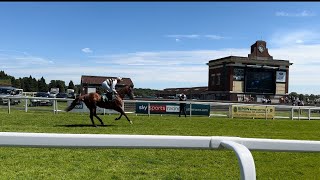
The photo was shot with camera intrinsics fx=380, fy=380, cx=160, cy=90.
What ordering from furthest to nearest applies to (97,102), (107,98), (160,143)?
1. (107,98)
2. (97,102)
3. (160,143)

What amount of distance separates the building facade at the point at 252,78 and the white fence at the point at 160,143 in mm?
68710

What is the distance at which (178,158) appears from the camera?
6.18 metres

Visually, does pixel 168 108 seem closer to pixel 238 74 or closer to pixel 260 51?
pixel 238 74

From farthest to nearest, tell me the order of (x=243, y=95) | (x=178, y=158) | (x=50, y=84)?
1. (x=50, y=84)
2. (x=243, y=95)
3. (x=178, y=158)

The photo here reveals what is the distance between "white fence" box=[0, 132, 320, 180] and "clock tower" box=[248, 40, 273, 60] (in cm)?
7310

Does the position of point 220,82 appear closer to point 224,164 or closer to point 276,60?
point 276,60

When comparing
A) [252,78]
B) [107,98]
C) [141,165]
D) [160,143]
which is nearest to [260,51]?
[252,78]

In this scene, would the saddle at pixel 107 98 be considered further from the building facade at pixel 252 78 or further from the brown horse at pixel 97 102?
the building facade at pixel 252 78

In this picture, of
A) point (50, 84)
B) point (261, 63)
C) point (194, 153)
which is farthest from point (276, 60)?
point (194, 153)

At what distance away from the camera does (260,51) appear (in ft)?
249

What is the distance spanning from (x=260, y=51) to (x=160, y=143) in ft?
251

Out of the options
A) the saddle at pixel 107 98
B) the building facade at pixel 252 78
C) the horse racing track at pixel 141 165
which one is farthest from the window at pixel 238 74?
the horse racing track at pixel 141 165

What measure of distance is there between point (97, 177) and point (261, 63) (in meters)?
71.4

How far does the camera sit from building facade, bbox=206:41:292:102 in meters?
71.1
